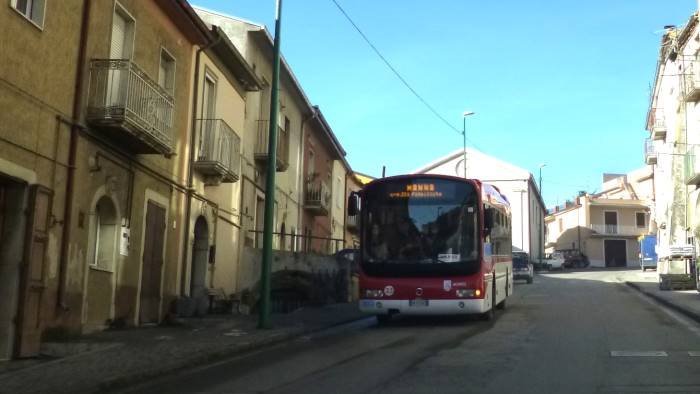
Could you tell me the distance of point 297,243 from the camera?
28688 mm

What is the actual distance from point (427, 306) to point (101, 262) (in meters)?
6.92

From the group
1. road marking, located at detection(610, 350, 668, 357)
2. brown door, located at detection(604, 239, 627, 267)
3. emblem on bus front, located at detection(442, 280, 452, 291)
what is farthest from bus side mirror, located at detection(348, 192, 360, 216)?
brown door, located at detection(604, 239, 627, 267)

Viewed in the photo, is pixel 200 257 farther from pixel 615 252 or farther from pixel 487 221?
pixel 615 252

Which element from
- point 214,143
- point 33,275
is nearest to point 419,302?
point 214,143

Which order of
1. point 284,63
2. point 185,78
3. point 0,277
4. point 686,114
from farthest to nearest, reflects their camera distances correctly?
point 686,114 < point 284,63 < point 185,78 < point 0,277

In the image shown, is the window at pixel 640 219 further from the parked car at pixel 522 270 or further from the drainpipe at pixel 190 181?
the drainpipe at pixel 190 181

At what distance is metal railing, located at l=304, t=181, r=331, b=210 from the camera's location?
30.1m

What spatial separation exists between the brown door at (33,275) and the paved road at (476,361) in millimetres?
2365

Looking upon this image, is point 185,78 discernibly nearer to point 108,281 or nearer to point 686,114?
point 108,281

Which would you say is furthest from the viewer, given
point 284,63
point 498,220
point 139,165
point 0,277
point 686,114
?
point 686,114

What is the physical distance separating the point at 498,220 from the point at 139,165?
30.7 ft

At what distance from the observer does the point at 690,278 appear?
28797mm

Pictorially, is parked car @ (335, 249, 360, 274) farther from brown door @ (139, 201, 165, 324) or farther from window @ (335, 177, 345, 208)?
brown door @ (139, 201, 165, 324)

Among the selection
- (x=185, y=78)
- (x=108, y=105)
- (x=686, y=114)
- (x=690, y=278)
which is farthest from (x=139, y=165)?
(x=686, y=114)
